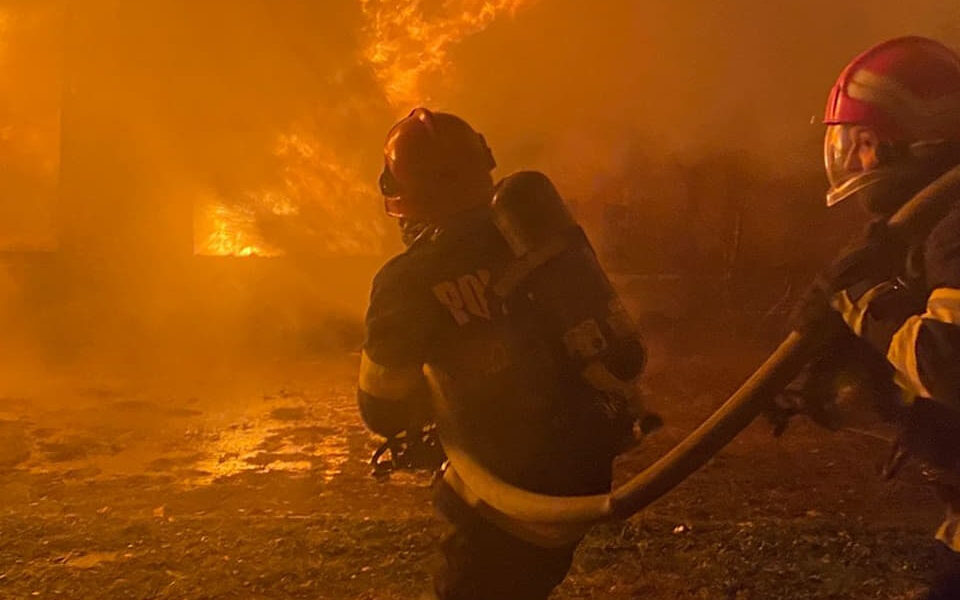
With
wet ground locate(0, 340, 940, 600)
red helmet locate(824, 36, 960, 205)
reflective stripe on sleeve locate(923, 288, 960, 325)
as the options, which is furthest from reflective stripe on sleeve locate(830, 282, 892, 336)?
wet ground locate(0, 340, 940, 600)

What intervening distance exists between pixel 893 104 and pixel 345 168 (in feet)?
26.6

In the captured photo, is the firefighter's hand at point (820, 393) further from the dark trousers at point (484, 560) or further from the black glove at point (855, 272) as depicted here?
the dark trousers at point (484, 560)

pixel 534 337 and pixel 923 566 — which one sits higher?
pixel 534 337

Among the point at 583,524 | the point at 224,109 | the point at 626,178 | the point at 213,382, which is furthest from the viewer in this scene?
the point at 224,109

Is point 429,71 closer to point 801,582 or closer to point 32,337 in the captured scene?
point 32,337

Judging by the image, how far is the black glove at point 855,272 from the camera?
1.79m

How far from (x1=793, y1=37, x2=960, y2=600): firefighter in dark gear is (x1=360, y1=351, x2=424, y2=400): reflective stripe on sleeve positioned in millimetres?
866

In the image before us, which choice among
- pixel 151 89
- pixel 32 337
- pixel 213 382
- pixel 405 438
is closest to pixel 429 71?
pixel 151 89

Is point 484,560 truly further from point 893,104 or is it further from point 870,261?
point 893,104

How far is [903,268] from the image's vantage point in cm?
183

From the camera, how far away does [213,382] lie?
7.20 m

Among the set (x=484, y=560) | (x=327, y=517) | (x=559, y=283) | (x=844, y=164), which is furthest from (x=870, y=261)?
(x=327, y=517)

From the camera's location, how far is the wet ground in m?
3.55

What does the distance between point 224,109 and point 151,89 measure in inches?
28.1
